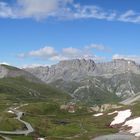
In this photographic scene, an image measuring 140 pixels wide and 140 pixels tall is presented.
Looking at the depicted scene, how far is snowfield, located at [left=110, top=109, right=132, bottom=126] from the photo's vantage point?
18239cm

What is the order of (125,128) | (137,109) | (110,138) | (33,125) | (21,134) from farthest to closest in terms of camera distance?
(137,109), (33,125), (125,128), (21,134), (110,138)

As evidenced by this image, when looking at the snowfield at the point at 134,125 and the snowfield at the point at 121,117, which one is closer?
the snowfield at the point at 134,125

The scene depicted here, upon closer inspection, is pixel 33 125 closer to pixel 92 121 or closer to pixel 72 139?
pixel 92 121

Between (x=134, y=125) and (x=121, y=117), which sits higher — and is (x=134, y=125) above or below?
below

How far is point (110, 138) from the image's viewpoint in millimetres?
127625

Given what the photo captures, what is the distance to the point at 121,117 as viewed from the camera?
188250 mm

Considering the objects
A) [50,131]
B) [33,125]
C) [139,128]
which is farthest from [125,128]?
[33,125]

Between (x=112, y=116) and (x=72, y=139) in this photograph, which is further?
(x=112, y=116)

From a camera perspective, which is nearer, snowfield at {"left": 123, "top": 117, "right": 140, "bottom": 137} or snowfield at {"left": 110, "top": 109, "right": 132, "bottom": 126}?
snowfield at {"left": 123, "top": 117, "right": 140, "bottom": 137}

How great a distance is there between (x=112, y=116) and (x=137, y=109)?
14129 mm

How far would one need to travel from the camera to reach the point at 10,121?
6737 inches

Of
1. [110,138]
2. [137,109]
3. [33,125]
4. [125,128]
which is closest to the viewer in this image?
[110,138]

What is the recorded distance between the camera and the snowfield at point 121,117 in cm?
18239

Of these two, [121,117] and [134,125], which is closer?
[134,125]
